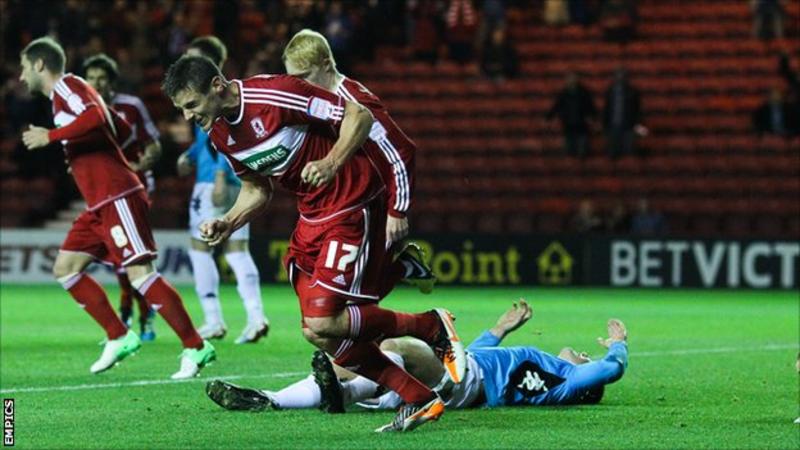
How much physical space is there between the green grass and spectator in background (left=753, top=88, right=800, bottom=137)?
6942 millimetres

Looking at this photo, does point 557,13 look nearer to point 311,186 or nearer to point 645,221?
point 645,221

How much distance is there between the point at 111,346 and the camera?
990 centimetres

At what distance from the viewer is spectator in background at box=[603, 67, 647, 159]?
22734 millimetres

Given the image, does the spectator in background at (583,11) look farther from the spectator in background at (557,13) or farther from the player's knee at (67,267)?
the player's knee at (67,267)

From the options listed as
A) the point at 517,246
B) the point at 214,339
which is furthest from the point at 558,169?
the point at 214,339

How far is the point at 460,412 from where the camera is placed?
25.7 ft

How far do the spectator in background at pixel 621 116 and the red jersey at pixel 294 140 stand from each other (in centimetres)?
1585

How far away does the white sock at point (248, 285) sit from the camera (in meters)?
12.4

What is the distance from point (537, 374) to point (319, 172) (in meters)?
1.96

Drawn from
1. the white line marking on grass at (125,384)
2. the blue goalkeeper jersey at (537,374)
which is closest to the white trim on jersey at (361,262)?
the blue goalkeeper jersey at (537,374)

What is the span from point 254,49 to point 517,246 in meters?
6.61

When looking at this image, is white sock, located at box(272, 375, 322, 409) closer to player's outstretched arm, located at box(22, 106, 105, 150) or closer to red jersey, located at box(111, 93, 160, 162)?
player's outstretched arm, located at box(22, 106, 105, 150)

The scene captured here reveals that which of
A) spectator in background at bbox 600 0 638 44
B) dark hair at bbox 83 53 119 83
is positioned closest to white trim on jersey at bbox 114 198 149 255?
dark hair at bbox 83 53 119 83

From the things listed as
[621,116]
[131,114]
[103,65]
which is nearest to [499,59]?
[621,116]
